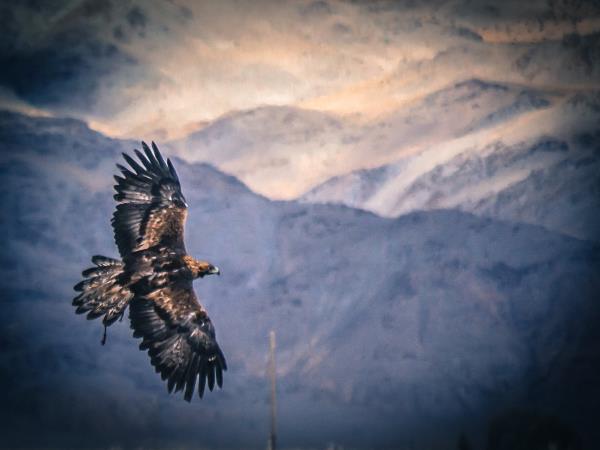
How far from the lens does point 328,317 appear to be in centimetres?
1947

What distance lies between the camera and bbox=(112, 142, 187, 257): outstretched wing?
5980 millimetres

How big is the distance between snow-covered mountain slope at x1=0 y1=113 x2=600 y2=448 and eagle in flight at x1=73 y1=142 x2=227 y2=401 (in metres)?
12.3

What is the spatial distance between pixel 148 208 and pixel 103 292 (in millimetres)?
1033

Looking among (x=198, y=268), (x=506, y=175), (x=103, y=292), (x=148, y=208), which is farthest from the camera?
(x=506, y=175)

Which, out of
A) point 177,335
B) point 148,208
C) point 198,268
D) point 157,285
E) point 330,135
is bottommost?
point 177,335

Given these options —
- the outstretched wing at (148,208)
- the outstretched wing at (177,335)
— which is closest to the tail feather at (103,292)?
the outstretched wing at (177,335)

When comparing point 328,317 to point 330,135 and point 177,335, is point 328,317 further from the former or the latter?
point 177,335

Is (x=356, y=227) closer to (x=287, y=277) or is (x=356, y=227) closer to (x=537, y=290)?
(x=287, y=277)

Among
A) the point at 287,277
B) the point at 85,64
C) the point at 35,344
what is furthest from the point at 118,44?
the point at 35,344

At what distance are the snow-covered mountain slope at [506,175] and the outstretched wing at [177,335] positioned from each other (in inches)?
504

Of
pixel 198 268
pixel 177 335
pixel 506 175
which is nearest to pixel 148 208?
pixel 198 268

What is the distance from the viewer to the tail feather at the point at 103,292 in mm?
5508

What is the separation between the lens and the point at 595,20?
54.4ft

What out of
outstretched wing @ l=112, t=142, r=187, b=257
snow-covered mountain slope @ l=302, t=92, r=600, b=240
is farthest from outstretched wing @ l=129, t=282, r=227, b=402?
snow-covered mountain slope @ l=302, t=92, r=600, b=240
